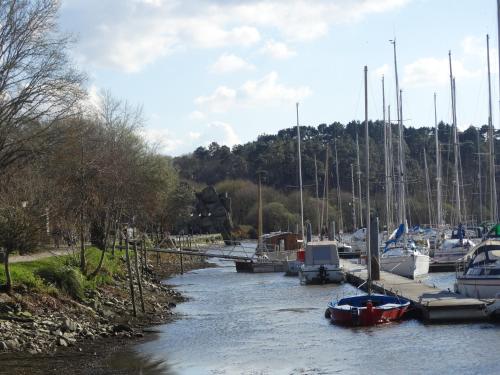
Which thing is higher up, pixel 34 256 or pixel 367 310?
pixel 34 256

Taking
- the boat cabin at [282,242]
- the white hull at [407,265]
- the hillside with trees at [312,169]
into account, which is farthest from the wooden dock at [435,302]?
the hillside with trees at [312,169]

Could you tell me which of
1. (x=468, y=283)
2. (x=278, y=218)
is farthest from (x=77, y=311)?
(x=278, y=218)

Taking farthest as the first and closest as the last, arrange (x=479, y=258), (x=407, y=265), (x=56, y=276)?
(x=407, y=265)
(x=479, y=258)
(x=56, y=276)

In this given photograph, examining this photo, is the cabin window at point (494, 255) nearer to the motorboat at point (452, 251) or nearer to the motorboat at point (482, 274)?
the motorboat at point (482, 274)

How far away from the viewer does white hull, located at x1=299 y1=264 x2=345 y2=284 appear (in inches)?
1902

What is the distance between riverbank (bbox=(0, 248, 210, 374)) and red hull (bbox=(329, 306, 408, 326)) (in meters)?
7.23

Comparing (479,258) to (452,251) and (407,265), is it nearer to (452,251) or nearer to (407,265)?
(407,265)

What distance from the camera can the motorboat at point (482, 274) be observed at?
107 feet

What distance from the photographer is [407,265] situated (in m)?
48.1

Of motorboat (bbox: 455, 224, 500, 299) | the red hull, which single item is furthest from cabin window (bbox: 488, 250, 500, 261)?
the red hull

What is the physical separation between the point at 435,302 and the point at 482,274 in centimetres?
379

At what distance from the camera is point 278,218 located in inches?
4488

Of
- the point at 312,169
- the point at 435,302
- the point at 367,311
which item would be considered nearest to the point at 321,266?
the point at 435,302

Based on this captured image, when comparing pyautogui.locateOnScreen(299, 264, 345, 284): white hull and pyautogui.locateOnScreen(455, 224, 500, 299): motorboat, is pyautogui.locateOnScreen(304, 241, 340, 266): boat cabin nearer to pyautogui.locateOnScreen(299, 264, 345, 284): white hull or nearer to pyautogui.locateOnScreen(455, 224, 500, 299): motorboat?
pyautogui.locateOnScreen(299, 264, 345, 284): white hull
